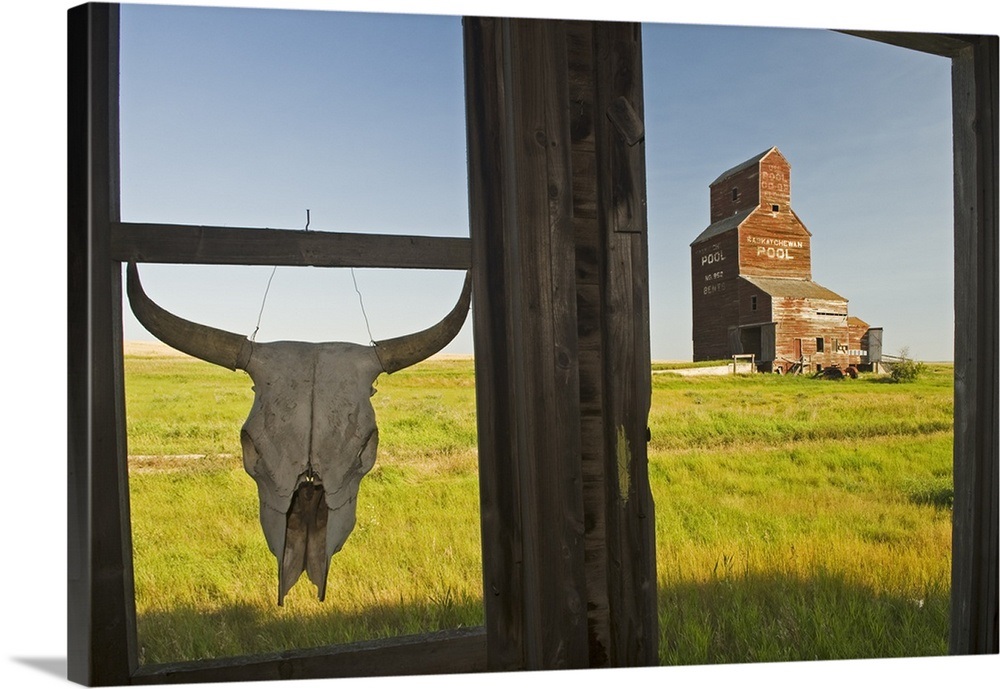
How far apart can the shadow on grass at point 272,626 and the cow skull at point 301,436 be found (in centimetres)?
182

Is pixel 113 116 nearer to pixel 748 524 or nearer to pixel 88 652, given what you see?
pixel 88 652

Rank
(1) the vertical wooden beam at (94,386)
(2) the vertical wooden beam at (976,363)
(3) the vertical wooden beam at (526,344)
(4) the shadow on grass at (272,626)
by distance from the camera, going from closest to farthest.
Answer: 1. (1) the vertical wooden beam at (94,386)
2. (3) the vertical wooden beam at (526,344)
3. (2) the vertical wooden beam at (976,363)
4. (4) the shadow on grass at (272,626)

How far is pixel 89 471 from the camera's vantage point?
2564 mm

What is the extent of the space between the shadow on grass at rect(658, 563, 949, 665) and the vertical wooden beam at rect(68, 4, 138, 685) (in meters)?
3.50

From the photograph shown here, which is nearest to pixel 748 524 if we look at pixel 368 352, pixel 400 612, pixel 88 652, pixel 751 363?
pixel 751 363

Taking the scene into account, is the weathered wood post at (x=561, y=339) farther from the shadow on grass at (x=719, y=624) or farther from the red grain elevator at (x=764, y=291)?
the red grain elevator at (x=764, y=291)

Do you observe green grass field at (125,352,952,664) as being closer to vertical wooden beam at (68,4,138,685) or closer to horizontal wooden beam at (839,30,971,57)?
vertical wooden beam at (68,4,138,685)

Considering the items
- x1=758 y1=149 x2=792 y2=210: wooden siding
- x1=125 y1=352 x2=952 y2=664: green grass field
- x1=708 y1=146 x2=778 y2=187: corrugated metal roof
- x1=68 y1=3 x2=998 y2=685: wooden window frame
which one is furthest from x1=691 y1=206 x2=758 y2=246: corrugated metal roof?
x1=68 y1=3 x2=998 y2=685: wooden window frame

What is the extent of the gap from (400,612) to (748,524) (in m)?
3.90

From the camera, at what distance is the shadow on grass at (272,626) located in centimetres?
437

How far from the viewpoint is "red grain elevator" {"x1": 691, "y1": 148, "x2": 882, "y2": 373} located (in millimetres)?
7496

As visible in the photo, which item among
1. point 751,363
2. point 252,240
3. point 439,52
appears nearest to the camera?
point 252,240

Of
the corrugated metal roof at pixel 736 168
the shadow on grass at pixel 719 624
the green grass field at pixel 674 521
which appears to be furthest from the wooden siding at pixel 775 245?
the shadow on grass at pixel 719 624

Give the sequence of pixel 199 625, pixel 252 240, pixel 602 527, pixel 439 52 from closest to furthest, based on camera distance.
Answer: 1. pixel 252 240
2. pixel 602 527
3. pixel 199 625
4. pixel 439 52
